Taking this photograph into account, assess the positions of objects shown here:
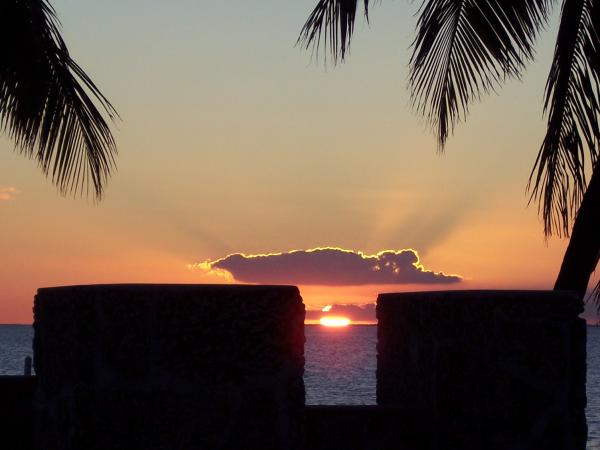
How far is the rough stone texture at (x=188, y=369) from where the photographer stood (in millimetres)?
5344

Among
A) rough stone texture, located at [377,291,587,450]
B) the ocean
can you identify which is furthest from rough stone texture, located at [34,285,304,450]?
the ocean

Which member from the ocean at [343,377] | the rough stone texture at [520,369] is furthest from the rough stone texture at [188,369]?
the ocean at [343,377]

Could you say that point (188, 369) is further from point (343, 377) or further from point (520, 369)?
point (343, 377)

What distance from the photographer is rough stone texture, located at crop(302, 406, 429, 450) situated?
249 inches

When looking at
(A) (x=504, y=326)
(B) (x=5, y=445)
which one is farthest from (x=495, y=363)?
(B) (x=5, y=445)

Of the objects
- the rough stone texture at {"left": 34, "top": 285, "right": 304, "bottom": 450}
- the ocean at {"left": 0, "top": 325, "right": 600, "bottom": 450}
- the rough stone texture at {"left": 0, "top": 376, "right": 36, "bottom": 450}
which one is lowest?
the ocean at {"left": 0, "top": 325, "right": 600, "bottom": 450}

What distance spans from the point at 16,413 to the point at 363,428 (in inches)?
98.2

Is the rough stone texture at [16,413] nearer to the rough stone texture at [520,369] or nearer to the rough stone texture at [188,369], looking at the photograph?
the rough stone texture at [188,369]

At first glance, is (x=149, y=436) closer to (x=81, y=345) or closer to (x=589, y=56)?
(x=81, y=345)

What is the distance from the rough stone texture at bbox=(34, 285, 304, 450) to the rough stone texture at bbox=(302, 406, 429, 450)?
2.92 feet

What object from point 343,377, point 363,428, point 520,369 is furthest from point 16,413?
point 343,377

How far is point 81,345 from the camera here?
18.1 ft

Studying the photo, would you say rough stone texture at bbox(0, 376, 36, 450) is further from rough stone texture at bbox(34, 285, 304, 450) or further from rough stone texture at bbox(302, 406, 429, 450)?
rough stone texture at bbox(302, 406, 429, 450)

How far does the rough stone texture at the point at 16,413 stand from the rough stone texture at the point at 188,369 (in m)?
1.58
